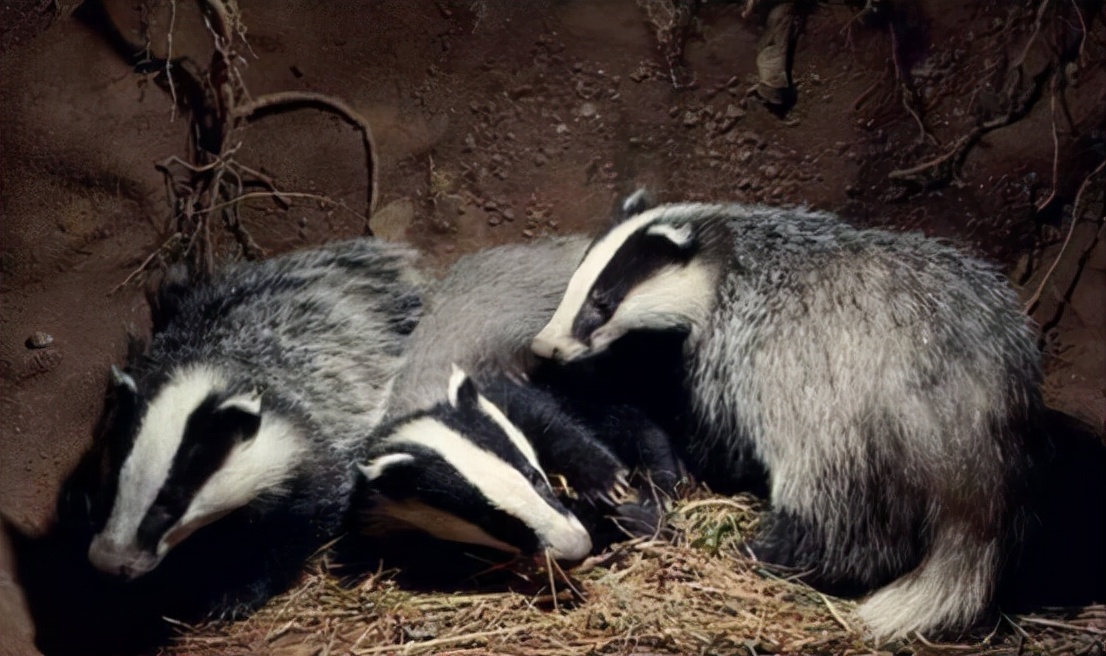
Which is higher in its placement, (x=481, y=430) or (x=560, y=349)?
(x=560, y=349)

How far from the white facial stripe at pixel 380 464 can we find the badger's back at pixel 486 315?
4.8 inches

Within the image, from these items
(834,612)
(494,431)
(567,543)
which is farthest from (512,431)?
(834,612)

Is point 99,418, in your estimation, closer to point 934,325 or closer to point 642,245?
point 642,245

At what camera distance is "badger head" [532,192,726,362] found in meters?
2.27

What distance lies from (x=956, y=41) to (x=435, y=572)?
1.68 meters

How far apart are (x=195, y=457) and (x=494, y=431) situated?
65 centimetres

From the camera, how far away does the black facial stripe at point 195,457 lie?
7.00 ft

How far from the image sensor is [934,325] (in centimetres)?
220

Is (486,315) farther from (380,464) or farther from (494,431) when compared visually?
(380,464)

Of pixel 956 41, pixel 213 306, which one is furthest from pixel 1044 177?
pixel 213 306

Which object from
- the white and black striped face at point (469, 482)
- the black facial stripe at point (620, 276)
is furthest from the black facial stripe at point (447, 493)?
the black facial stripe at point (620, 276)

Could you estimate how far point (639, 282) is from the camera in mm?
2316

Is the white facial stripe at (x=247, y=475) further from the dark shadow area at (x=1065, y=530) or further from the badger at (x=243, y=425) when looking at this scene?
the dark shadow area at (x=1065, y=530)

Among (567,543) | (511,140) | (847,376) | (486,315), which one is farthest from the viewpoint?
(486,315)
